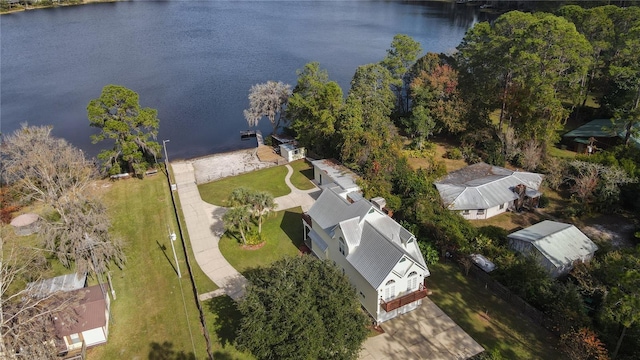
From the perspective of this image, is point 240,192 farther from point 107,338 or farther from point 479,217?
point 479,217

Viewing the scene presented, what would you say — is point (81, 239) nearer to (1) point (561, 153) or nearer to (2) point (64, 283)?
(2) point (64, 283)

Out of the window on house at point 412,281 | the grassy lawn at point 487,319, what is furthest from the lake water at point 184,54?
the window on house at point 412,281

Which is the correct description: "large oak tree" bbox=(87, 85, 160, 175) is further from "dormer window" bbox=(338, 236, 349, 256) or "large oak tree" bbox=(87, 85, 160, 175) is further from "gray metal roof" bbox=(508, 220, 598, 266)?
"gray metal roof" bbox=(508, 220, 598, 266)

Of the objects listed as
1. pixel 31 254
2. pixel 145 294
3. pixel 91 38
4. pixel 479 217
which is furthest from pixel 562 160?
pixel 91 38

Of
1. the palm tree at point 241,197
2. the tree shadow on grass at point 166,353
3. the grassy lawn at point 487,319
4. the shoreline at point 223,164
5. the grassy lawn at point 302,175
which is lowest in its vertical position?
the tree shadow on grass at point 166,353

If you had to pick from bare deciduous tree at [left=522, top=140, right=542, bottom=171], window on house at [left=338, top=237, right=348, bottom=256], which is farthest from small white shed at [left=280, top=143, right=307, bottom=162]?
bare deciduous tree at [left=522, top=140, right=542, bottom=171]

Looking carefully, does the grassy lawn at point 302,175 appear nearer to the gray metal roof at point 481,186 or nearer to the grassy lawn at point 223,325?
the gray metal roof at point 481,186
